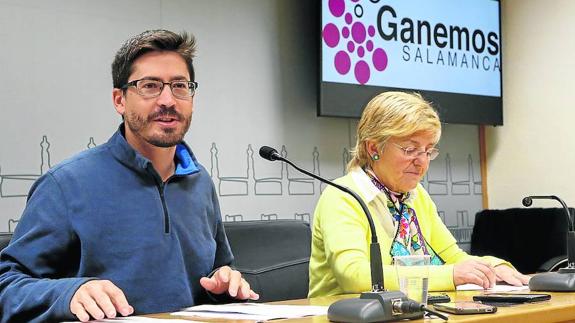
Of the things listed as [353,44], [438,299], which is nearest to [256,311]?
[438,299]

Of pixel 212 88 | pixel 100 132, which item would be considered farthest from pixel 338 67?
pixel 100 132

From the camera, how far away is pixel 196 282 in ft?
6.75

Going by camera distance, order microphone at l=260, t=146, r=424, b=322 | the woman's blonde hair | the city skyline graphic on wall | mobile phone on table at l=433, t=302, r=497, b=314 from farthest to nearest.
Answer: the city skyline graphic on wall
the woman's blonde hair
mobile phone on table at l=433, t=302, r=497, b=314
microphone at l=260, t=146, r=424, b=322

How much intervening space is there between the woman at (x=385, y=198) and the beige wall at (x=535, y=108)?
2148 millimetres

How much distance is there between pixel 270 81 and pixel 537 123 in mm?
1693

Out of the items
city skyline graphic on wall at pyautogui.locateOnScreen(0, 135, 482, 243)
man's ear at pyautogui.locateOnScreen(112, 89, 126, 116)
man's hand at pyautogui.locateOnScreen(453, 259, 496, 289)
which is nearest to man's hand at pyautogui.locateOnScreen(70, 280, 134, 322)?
man's ear at pyautogui.locateOnScreen(112, 89, 126, 116)

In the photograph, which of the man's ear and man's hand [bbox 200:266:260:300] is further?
the man's ear

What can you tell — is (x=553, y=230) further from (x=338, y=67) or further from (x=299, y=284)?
(x=299, y=284)

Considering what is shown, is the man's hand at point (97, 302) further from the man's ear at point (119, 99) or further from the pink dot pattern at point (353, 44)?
the pink dot pattern at point (353, 44)

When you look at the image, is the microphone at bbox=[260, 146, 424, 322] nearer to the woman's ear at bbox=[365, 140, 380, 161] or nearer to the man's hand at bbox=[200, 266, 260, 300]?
the man's hand at bbox=[200, 266, 260, 300]

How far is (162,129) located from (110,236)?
0.30 meters

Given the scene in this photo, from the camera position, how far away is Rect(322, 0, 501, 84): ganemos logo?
12.5 ft

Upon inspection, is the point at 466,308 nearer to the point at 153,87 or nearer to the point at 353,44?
the point at 153,87

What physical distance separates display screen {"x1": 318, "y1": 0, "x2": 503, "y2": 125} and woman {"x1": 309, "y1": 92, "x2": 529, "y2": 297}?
1.24 m
